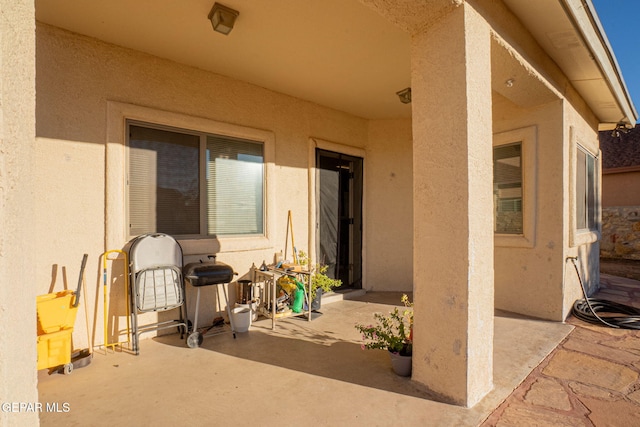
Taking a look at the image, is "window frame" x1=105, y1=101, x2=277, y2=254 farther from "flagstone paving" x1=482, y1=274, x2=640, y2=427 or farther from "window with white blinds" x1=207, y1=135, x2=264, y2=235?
"flagstone paving" x1=482, y1=274, x2=640, y2=427

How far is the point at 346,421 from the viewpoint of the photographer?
2.09 metres

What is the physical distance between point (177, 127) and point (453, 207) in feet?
10.6

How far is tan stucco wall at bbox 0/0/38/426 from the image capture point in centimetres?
92

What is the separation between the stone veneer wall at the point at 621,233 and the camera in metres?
11.1

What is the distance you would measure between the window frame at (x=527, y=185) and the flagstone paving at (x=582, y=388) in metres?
1.25

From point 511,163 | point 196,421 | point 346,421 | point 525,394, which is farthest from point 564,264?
point 196,421

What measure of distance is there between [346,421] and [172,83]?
3855 mm

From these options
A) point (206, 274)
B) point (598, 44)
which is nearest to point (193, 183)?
point (206, 274)

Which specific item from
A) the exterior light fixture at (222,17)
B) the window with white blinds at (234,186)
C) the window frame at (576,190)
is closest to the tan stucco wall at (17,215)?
the exterior light fixture at (222,17)

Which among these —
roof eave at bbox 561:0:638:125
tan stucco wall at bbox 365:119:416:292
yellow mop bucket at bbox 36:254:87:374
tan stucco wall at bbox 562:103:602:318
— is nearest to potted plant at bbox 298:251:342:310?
tan stucco wall at bbox 365:119:416:292

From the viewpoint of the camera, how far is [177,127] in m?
3.79

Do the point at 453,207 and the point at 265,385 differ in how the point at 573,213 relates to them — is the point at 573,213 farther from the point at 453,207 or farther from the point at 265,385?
the point at 265,385

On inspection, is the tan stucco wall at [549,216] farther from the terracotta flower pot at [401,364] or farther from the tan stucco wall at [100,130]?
the tan stucco wall at [100,130]

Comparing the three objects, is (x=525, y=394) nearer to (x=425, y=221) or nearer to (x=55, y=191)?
(x=425, y=221)
